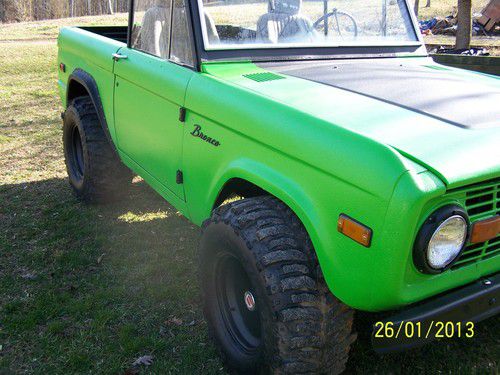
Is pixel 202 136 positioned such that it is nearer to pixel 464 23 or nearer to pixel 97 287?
pixel 97 287

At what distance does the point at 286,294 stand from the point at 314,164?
0.51m

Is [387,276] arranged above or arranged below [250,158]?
below

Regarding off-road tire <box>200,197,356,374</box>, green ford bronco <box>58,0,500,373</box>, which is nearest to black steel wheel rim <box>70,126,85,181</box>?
green ford bronco <box>58,0,500,373</box>

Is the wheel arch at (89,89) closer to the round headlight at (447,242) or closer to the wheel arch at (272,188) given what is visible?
the wheel arch at (272,188)

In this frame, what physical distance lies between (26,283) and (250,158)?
77.2 inches

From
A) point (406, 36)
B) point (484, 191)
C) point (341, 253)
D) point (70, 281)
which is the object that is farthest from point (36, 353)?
point (406, 36)

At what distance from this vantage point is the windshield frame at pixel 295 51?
2.79 meters

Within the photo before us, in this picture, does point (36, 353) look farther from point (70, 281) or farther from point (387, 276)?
point (387, 276)

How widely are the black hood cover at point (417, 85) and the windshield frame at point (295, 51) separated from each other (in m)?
0.07

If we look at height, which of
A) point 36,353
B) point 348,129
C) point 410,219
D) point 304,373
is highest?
point 348,129

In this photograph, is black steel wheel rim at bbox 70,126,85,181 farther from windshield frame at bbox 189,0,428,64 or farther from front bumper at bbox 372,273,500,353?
front bumper at bbox 372,273,500,353

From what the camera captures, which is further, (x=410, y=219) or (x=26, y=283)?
(x=26, y=283)

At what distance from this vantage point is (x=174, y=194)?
3.06 m

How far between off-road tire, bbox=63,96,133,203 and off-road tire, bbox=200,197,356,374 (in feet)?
6.80
